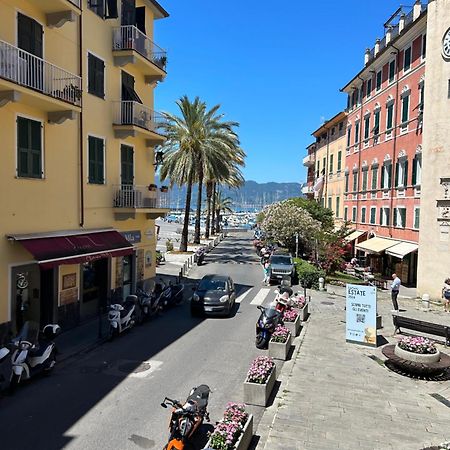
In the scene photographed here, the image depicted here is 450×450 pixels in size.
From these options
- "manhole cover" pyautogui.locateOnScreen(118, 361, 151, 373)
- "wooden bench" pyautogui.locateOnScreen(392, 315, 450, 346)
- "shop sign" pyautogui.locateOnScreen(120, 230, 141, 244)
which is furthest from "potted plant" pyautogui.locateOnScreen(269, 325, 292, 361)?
"shop sign" pyautogui.locateOnScreen(120, 230, 141, 244)

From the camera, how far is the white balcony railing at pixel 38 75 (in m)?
11.4

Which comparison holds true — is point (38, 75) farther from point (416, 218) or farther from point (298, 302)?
point (416, 218)

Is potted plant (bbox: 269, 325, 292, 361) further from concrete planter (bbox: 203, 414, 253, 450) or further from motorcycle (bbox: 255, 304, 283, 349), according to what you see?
concrete planter (bbox: 203, 414, 253, 450)

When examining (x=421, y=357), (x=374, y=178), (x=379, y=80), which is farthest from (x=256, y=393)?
(x=379, y=80)

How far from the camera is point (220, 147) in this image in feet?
118

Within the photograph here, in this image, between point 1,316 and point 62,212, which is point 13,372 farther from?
point 62,212

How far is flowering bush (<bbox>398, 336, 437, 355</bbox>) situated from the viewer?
11.0m

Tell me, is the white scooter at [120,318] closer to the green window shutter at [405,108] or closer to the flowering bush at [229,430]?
the flowering bush at [229,430]

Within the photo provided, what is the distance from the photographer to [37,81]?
12859 mm

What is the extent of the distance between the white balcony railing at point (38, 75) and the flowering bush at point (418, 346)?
12.2 meters

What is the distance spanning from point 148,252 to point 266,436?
1498cm

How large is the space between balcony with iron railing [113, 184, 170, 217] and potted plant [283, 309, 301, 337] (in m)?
7.75

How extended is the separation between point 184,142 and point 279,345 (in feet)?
87.7

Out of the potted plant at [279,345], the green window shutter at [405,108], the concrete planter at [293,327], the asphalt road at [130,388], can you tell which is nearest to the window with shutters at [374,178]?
the green window shutter at [405,108]
